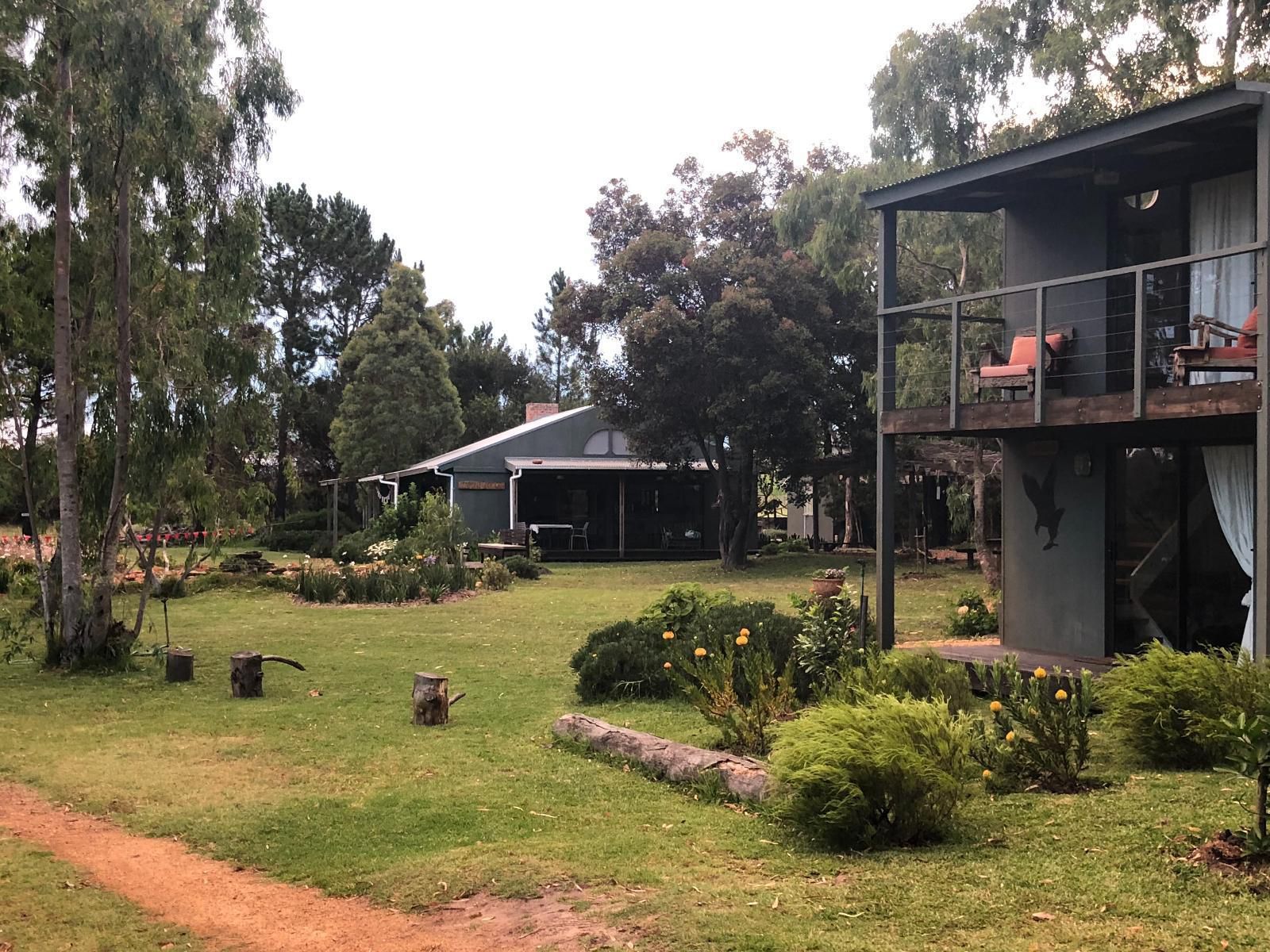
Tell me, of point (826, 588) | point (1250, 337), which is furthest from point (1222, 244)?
point (826, 588)

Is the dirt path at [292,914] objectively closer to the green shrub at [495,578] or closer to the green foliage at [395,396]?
the green shrub at [495,578]

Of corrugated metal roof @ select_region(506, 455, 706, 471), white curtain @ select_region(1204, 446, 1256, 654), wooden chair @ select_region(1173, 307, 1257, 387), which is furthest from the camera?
corrugated metal roof @ select_region(506, 455, 706, 471)

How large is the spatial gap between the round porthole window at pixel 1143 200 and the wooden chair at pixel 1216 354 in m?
2.00

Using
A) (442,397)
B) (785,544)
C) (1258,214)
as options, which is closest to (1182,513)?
(1258,214)

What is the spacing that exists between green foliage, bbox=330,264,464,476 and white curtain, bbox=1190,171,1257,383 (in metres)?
35.0

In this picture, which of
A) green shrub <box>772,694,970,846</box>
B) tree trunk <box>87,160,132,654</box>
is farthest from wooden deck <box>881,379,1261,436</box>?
tree trunk <box>87,160,132,654</box>

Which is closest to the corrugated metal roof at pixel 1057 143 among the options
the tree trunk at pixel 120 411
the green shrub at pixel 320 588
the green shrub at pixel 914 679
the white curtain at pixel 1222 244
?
the white curtain at pixel 1222 244

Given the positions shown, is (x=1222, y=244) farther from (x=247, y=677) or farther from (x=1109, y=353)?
(x=247, y=677)

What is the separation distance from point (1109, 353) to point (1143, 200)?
1.48m

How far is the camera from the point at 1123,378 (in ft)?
37.0

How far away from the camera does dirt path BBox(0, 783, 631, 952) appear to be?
15.3ft

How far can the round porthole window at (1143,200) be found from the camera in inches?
423

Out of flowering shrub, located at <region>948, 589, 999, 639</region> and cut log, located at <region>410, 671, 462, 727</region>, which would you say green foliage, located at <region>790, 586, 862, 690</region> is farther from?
flowering shrub, located at <region>948, 589, 999, 639</region>

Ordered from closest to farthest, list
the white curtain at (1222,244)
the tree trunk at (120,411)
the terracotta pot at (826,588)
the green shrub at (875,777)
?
1. the green shrub at (875,777)
2. the white curtain at (1222,244)
3. the tree trunk at (120,411)
4. the terracotta pot at (826,588)
